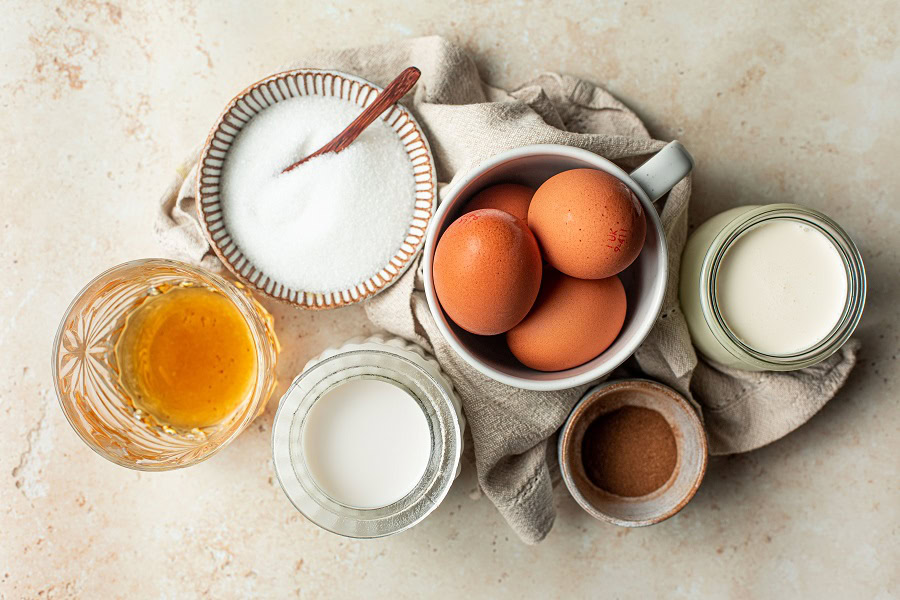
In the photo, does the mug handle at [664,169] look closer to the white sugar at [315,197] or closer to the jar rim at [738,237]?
the jar rim at [738,237]

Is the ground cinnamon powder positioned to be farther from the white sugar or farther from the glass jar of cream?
the white sugar

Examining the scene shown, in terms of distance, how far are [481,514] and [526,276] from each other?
0.46m

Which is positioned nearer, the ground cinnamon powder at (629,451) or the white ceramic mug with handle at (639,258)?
the white ceramic mug with handle at (639,258)

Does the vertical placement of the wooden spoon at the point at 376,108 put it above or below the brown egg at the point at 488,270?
above

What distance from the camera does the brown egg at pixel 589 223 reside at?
58cm

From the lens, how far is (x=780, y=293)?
0.74 metres

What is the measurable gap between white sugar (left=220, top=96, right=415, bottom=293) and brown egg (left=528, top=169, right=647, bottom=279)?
10.0 inches

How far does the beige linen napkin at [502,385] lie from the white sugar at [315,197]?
0.19 feet

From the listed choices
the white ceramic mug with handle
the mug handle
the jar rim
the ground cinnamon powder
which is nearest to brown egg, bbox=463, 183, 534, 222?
the white ceramic mug with handle

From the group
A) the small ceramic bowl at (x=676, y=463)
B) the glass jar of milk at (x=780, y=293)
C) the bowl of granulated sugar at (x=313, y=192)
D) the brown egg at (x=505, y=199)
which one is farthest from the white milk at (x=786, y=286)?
the bowl of granulated sugar at (x=313, y=192)

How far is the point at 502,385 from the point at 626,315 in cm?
18

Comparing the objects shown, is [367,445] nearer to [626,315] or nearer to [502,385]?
[502,385]

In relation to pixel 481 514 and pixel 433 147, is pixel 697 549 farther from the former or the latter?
pixel 433 147

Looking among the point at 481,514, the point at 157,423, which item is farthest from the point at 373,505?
the point at 157,423
